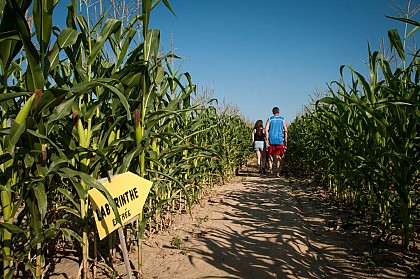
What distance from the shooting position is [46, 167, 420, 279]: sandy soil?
2400 mm

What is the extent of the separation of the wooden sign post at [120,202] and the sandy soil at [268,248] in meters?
0.76

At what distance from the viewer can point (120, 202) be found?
1.81m

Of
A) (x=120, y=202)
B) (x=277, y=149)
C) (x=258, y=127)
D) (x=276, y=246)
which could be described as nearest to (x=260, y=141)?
(x=258, y=127)

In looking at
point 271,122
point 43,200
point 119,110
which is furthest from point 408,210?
point 271,122

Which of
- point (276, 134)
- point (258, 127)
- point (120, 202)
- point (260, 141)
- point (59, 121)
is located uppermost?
point (258, 127)

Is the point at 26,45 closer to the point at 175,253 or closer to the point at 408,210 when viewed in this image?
the point at 175,253

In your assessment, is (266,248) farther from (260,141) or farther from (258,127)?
(258,127)

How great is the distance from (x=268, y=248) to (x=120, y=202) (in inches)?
66.8

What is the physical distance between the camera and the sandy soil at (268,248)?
2400 mm

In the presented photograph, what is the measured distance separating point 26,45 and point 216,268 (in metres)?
2.13

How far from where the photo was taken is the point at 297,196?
543 cm

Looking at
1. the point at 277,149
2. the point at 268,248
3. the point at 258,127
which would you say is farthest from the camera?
the point at 258,127

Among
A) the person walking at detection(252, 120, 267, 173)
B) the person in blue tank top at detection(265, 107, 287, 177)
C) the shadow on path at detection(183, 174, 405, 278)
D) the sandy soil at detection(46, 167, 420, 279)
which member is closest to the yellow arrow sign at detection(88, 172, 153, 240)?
the sandy soil at detection(46, 167, 420, 279)

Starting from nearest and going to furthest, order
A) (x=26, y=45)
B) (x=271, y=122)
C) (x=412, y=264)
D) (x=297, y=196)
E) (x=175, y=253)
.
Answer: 1. (x=26, y=45)
2. (x=412, y=264)
3. (x=175, y=253)
4. (x=297, y=196)
5. (x=271, y=122)
